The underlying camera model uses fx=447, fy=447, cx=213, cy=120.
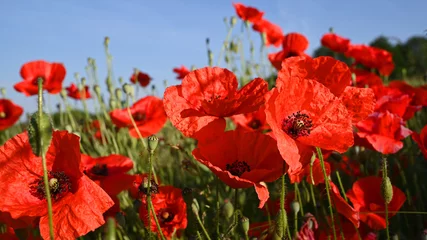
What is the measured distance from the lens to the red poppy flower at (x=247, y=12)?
3.80 meters

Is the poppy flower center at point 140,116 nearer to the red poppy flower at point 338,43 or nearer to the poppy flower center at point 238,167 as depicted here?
the red poppy flower at point 338,43

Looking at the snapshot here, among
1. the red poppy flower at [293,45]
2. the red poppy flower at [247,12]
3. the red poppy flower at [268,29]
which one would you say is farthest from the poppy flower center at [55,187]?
the red poppy flower at [268,29]

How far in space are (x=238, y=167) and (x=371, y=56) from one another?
2157 millimetres

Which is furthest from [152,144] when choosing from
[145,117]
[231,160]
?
[145,117]

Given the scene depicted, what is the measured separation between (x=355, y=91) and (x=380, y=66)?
197cm

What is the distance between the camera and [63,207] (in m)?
1.26

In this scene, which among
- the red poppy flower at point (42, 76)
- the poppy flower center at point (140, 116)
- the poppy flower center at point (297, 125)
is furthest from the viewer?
the red poppy flower at point (42, 76)

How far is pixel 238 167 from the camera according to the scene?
4.58ft

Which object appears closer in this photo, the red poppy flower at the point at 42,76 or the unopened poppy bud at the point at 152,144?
the unopened poppy bud at the point at 152,144

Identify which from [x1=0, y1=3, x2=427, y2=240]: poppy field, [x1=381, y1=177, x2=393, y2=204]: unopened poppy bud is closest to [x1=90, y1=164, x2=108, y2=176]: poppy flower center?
[x1=0, y1=3, x2=427, y2=240]: poppy field

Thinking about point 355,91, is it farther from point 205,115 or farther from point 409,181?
point 409,181

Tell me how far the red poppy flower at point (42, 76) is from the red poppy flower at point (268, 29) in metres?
1.71

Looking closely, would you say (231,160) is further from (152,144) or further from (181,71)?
(181,71)

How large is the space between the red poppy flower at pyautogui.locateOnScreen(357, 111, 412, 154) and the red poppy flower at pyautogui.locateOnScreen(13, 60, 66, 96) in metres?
2.25
